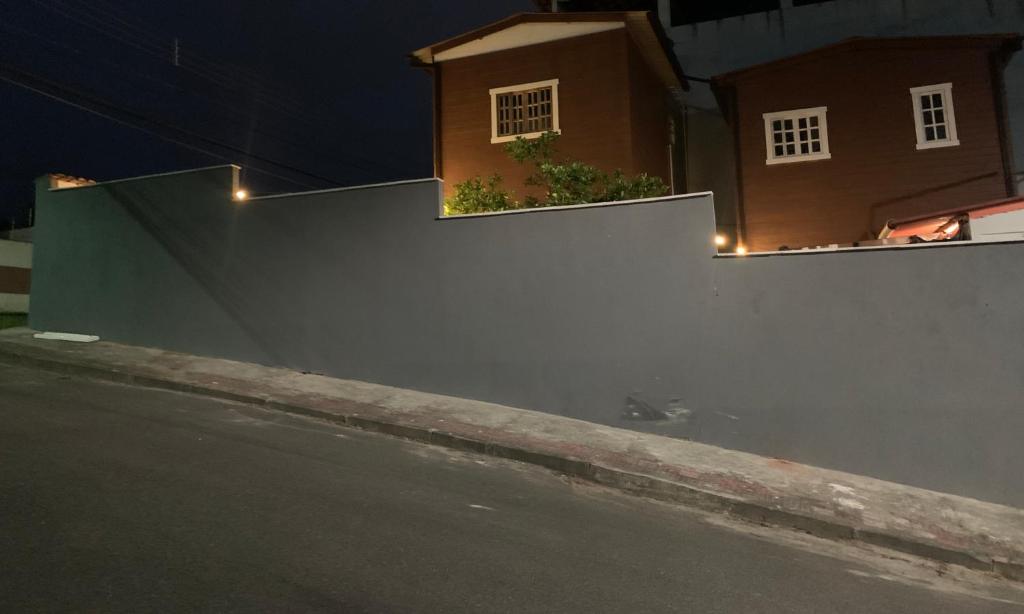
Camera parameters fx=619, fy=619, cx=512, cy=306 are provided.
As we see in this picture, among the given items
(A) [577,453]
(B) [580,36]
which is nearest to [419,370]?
(A) [577,453]

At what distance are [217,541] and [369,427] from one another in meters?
3.79

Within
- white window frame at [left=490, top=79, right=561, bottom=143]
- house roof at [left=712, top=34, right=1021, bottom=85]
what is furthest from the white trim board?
house roof at [left=712, top=34, right=1021, bottom=85]

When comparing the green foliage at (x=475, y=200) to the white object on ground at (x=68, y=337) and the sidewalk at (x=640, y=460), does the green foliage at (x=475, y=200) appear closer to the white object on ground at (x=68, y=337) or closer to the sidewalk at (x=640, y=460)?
the sidewalk at (x=640, y=460)

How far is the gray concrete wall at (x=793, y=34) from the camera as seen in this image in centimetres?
1695

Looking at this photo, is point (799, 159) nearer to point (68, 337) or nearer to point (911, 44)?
point (911, 44)

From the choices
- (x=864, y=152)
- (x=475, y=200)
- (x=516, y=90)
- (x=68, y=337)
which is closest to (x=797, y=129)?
(x=864, y=152)

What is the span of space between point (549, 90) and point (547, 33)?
114 cm

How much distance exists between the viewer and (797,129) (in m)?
14.8

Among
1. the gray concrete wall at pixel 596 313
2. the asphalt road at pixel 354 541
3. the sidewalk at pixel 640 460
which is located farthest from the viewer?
the gray concrete wall at pixel 596 313

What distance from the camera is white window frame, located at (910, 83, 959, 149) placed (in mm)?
13492

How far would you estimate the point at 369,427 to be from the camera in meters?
7.69

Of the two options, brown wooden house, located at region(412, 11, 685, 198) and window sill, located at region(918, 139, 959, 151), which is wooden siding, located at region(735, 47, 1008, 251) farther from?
brown wooden house, located at region(412, 11, 685, 198)

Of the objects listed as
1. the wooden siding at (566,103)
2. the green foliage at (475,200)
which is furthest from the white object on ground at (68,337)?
the wooden siding at (566,103)

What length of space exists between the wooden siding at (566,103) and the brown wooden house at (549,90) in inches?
0.8
